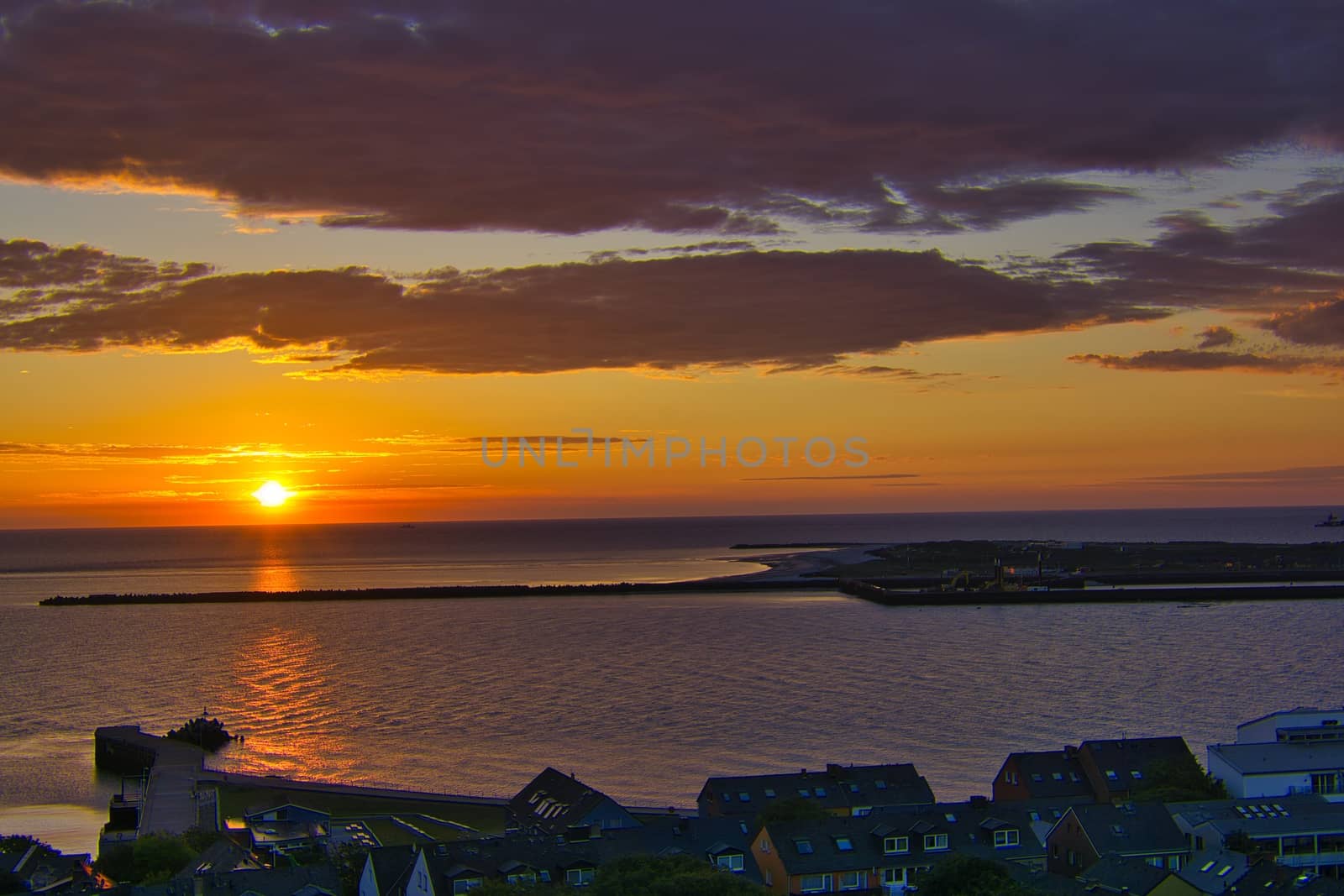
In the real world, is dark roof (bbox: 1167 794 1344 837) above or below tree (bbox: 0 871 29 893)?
above

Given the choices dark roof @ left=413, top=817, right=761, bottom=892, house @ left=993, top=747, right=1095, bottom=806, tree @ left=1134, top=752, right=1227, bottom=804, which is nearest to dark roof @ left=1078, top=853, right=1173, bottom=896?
tree @ left=1134, top=752, right=1227, bottom=804

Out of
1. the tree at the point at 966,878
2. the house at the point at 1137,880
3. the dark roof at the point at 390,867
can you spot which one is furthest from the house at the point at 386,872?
the house at the point at 1137,880

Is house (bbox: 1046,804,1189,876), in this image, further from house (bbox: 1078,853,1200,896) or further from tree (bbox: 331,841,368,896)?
tree (bbox: 331,841,368,896)

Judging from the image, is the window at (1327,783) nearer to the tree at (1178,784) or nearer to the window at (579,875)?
the tree at (1178,784)

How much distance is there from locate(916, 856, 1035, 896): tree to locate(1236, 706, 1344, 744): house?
20.5 metres

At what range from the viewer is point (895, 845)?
105 feet

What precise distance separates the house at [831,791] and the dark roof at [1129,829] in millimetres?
5517

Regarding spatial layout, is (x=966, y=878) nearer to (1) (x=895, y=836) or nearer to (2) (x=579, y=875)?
(1) (x=895, y=836)

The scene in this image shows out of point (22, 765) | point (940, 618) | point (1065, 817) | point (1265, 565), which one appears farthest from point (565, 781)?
point (1265, 565)

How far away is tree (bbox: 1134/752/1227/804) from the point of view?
37.1m

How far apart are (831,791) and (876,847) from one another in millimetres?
5644

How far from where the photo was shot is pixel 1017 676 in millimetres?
70875

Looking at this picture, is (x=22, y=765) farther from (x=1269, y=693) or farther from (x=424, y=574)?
(x=424, y=574)

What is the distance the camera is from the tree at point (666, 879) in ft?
74.5
